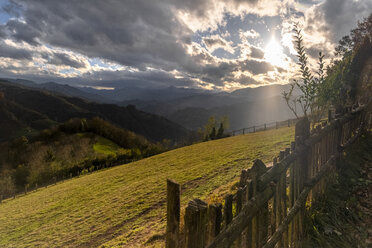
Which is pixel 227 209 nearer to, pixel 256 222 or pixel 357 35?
pixel 256 222

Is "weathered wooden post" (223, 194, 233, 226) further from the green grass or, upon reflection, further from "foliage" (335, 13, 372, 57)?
the green grass

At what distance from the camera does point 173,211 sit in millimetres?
2543

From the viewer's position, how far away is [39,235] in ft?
35.7

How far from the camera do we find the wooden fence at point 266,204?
2.53 meters

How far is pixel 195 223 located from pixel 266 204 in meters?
1.55

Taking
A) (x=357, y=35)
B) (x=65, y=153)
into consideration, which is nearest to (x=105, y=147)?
(x=65, y=153)

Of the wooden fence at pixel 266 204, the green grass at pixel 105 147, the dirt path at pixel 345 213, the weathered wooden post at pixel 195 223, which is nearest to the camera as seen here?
the weathered wooden post at pixel 195 223

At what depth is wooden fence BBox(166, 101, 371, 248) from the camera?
253 cm

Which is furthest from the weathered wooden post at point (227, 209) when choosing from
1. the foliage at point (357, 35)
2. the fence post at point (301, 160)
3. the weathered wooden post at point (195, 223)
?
the foliage at point (357, 35)

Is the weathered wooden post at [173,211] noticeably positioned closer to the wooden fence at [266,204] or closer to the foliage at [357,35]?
the wooden fence at [266,204]

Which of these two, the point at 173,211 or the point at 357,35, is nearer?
the point at 173,211

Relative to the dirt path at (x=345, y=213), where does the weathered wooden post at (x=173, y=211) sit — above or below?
above

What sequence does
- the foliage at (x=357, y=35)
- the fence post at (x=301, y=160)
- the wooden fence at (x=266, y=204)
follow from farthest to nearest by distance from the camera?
the foliage at (x=357, y=35), the fence post at (x=301, y=160), the wooden fence at (x=266, y=204)

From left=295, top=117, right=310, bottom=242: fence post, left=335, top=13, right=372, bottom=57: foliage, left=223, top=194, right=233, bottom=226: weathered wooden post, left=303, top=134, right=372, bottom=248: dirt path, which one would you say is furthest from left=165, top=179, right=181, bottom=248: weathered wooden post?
left=335, top=13, right=372, bottom=57: foliage
